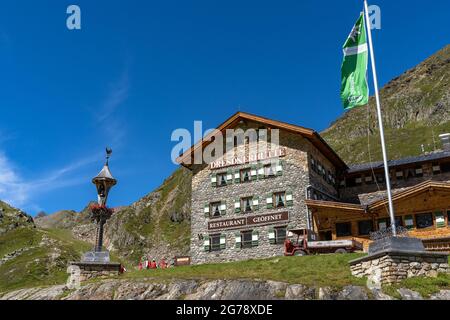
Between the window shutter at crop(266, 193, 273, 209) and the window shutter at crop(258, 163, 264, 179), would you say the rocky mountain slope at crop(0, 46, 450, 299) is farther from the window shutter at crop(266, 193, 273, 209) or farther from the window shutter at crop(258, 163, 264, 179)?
the window shutter at crop(258, 163, 264, 179)

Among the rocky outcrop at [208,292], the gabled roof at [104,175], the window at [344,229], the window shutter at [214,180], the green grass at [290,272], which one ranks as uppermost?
the window shutter at [214,180]

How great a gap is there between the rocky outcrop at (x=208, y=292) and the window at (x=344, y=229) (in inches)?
606

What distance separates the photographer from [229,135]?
37.8 m

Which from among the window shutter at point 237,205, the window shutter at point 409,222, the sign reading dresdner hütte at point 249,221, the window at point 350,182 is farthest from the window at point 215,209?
the window shutter at point 409,222

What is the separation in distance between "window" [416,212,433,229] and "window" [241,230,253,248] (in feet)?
37.3

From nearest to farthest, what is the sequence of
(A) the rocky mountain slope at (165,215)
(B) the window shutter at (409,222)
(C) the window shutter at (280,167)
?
(B) the window shutter at (409,222) → (C) the window shutter at (280,167) → (A) the rocky mountain slope at (165,215)

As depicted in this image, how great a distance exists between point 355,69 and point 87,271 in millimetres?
16831

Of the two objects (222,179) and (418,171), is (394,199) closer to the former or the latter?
(418,171)

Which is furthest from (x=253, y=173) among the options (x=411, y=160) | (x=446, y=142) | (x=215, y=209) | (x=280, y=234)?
(x=446, y=142)

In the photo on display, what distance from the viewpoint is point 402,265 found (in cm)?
1706

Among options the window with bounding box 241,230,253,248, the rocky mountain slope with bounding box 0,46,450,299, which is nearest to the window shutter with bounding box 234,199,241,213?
the window with bounding box 241,230,253,248

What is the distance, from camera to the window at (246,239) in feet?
112

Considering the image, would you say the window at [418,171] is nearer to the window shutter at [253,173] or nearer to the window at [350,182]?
the window at [350,182]

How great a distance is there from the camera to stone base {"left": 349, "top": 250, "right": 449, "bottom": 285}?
664 inches
